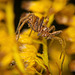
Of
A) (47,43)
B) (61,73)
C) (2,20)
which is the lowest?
(61,73)

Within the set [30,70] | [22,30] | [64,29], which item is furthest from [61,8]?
[30,70]

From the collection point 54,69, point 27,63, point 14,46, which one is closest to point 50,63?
point 54,69

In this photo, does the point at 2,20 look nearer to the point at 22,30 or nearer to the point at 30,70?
the point at 22,30

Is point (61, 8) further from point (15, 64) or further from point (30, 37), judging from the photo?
point (15, 64)

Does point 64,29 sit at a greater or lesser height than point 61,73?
greater

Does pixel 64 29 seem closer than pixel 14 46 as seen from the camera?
No

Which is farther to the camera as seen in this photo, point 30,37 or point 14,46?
point 30,37
